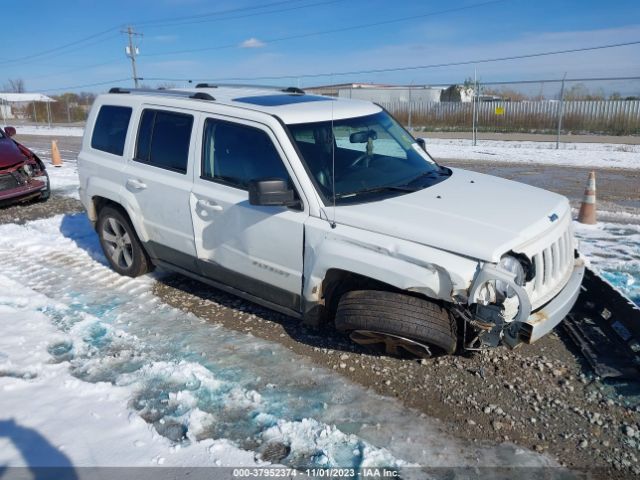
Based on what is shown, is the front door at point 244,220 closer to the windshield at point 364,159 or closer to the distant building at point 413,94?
the windshield at point 364,159

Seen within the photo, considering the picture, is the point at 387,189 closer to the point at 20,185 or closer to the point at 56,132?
the point at 20,185

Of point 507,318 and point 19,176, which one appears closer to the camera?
point 507,318

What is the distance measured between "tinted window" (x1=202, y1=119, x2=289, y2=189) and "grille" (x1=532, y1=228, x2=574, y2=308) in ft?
6.36

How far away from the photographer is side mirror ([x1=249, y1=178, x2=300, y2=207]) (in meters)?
3.75

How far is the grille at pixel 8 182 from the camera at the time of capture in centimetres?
894

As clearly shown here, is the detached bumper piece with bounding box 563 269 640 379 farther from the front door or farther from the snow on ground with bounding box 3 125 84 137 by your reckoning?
the snow on ground with bounding box 3 125 84 137

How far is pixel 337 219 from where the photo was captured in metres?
3.79

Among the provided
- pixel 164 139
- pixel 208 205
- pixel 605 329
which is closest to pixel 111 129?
pixel 164 139

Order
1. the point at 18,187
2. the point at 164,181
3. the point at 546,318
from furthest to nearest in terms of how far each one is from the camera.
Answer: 1. the point at 18,187
2. the point at 164,181
3. the point at 546,318

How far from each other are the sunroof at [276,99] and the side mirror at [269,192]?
1022mm

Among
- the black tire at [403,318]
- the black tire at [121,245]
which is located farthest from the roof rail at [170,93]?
the black tire at [403,318]

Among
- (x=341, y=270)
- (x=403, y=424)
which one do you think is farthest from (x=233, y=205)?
(x=403, y=424)

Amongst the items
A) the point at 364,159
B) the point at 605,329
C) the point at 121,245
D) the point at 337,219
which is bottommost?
the point at 605,329

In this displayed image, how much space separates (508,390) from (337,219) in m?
1.70
